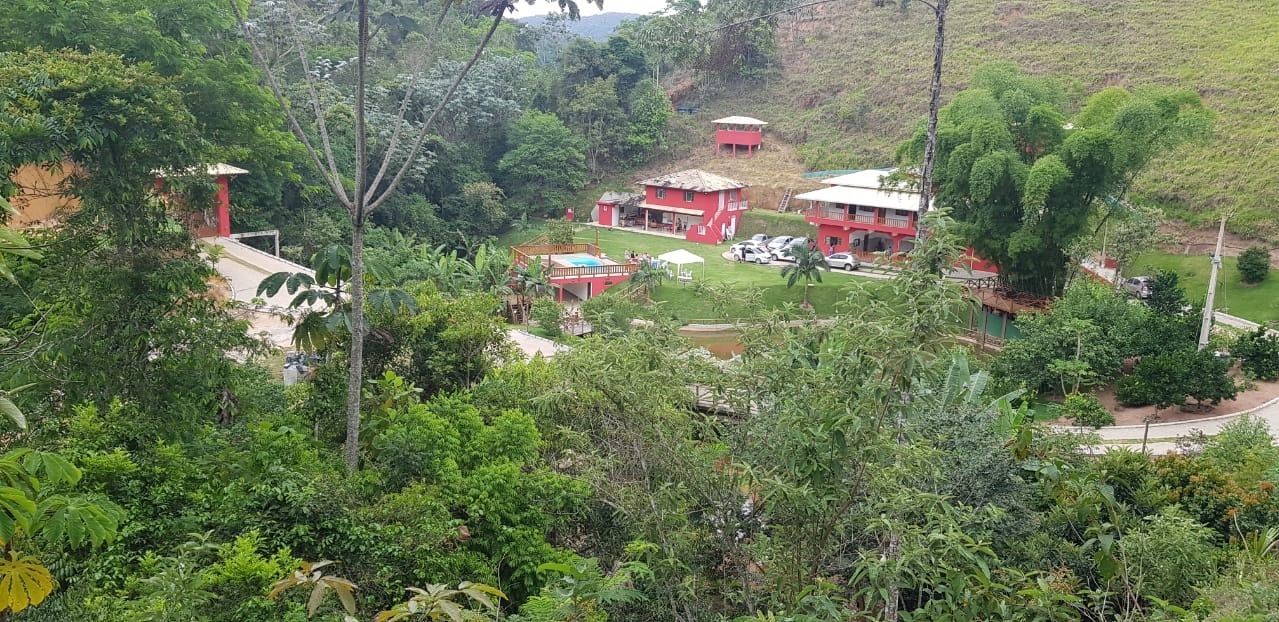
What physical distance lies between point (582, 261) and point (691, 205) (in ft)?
27.2

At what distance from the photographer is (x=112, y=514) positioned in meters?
4.29

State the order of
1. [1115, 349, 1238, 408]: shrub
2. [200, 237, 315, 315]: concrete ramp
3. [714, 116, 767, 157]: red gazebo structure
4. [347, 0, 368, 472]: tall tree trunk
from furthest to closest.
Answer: [714, 116, 767, 157]: red gazebo structure < [200, 237, 315, 315]: concrete ramp < [1115, 349, 1238, 408]: shrub < [347, 0, 368, 472]: tall tree trunk

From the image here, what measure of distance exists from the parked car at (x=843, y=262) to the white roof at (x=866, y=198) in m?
1.95

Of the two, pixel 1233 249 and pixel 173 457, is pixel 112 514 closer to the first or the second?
pixel 173 457

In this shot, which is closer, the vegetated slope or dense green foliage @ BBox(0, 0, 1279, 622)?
dense green foliage @ BBox(0, 0, 1279, 622)

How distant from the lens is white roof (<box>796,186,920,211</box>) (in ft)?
92.0

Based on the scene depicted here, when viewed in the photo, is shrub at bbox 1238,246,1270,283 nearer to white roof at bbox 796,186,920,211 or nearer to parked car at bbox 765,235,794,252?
white roof at bbox 796,186,920,211

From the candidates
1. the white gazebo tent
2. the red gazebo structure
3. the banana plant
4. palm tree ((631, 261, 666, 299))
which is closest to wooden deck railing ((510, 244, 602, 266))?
the white gazebo tent

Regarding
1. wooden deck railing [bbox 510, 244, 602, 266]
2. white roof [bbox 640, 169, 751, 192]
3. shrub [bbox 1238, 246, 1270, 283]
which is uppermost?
white roof [bbox 640, 169, 751, 192]

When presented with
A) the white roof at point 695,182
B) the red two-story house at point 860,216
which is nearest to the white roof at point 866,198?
the red two-story house at point 860,216

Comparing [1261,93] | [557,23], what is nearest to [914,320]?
[1261,93]

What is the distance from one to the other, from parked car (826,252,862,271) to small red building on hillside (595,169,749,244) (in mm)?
6503

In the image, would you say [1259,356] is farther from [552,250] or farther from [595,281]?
[552,250]

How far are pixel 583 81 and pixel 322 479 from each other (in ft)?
121
